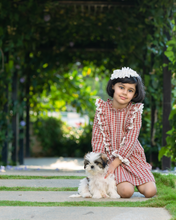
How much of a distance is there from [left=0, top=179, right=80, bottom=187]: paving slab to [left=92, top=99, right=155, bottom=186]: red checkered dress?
0.47 meters

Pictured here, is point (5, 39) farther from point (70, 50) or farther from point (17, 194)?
point (17, 194)

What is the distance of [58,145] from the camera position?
757cm

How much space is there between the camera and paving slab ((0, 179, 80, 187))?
107 inches

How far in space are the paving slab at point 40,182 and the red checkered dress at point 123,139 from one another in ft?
1.54

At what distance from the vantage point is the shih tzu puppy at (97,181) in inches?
84.9

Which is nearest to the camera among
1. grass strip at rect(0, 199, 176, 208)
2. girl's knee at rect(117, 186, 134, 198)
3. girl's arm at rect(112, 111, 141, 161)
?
grass strip at rect(0, 199, 176, 208)

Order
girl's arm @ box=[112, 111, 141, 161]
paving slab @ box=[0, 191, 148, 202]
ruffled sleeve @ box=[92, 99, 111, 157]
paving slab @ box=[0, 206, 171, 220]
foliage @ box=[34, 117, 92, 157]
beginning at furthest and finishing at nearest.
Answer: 1. foliage @ box=[34, 117, 92, 157]
2. ruffled sleeve @ box=[92, 99, 111, 157]
3. girl's arm @ box=[112, 111, 141, 161]
4. paving slab @ box=[0, 191, 148, 202]
5. paving slab @ box=[0, 206, 171, 220]

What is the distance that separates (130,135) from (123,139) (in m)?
0.06

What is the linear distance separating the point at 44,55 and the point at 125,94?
3.69 meters

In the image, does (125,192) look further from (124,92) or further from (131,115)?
(124,92)

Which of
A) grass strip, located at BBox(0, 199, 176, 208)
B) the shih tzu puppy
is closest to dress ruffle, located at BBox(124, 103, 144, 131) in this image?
the shih tzu puppy

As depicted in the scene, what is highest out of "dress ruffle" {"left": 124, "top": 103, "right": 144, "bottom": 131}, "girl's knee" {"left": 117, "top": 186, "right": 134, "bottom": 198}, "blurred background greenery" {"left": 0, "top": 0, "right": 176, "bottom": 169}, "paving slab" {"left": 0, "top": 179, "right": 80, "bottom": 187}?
"blurred background greenery" {"left": 0, "top": 0, "right": 176, "bottom": 169}

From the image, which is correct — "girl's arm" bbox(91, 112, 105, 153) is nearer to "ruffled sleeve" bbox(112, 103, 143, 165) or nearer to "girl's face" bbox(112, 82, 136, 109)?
"ruffled sleeve" bbox(112, 103, 143, 165)

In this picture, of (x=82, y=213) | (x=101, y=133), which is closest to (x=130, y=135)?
(x=101, y=133)
